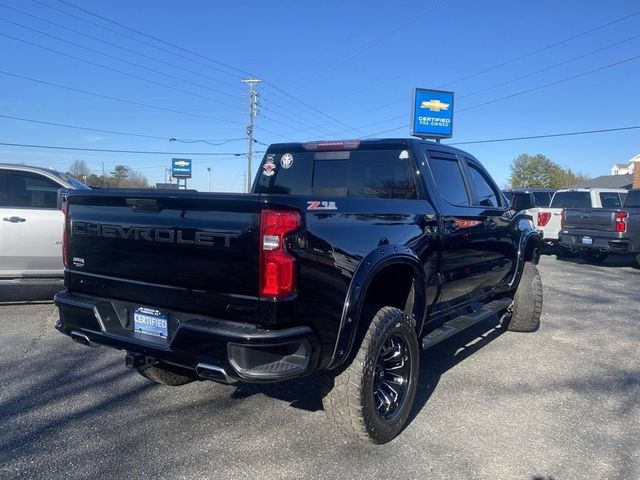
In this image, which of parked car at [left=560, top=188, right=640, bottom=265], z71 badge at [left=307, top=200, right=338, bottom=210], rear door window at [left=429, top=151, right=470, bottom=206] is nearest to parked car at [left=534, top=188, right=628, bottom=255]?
parked car at [left=560, top=188, right=640, bottom=265]

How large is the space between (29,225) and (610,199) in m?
14.0

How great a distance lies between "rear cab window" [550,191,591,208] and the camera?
14.6m

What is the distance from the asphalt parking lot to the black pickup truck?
31cm

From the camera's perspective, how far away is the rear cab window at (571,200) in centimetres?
1456

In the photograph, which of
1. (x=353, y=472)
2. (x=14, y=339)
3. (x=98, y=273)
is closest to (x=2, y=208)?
(x=14, y=339)

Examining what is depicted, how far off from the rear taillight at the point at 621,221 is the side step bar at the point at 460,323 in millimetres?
7690

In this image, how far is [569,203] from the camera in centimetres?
1477

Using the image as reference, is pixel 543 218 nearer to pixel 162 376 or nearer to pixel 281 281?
pixel 162 376

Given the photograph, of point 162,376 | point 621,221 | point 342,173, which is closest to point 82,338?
point 162,376

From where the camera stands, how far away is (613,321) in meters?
7.08

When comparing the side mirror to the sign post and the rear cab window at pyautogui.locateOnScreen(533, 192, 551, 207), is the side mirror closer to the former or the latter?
the rear cab window at pyautogui.locateOnScreen(533, 192, 551, 207)

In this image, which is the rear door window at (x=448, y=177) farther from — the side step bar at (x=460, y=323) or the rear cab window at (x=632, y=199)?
the rear cab window at (x=632, y=199)

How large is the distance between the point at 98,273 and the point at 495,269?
3.88 m

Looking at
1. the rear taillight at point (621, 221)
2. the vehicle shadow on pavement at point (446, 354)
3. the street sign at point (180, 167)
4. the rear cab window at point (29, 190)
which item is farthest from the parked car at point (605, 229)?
the street sign at point (180, 167)
